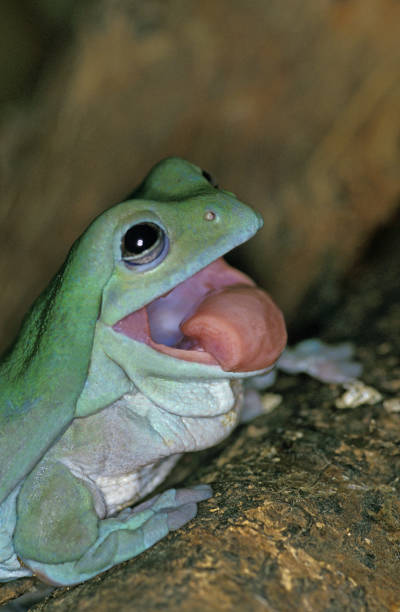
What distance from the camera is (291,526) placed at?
1984 mm

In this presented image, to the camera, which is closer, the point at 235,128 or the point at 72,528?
the point at 72,528

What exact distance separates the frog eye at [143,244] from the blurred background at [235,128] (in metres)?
2.17

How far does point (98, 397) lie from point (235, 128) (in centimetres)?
278

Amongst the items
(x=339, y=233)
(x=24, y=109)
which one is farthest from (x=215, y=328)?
(x=24, y=109)

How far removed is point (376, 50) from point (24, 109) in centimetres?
244

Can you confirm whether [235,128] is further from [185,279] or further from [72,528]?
[72,528]

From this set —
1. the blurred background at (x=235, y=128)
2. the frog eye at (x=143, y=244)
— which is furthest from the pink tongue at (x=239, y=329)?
the blurred background at (x=235, y=128)

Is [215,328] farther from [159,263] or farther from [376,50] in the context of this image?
[376,50]

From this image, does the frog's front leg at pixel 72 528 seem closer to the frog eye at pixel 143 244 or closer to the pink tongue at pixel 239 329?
the pink tongue at pixel 239 329

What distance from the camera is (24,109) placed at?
4523 millimetres

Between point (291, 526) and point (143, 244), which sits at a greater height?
point (143, 244)

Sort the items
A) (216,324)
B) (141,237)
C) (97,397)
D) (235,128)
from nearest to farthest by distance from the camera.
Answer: (141,237) → (97,397) → (216,324) → (235,128)

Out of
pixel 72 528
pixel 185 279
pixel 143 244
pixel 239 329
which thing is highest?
pixel 143 244

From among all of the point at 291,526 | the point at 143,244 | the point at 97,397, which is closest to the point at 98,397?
the point at 97,397
